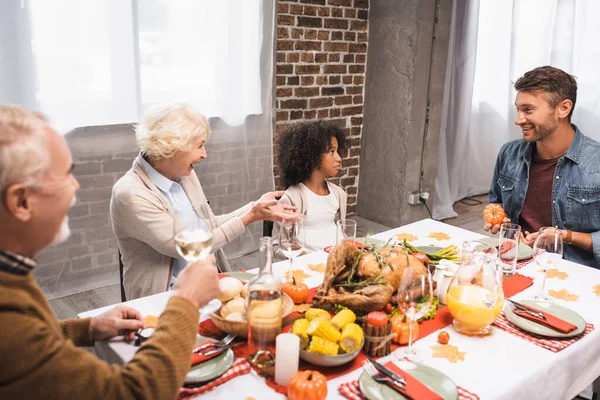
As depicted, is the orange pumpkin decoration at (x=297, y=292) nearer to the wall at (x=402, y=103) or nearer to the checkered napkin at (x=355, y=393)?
the checkered napkin at (x=355, y=393)

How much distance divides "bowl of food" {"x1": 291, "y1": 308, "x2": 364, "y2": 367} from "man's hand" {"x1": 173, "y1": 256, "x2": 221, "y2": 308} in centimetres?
24

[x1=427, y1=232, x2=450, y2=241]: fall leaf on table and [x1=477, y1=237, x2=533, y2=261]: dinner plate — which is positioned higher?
[x1=477, y1=237, x2=533, y2=261]: dinner plate

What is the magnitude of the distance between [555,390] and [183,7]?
287 cm

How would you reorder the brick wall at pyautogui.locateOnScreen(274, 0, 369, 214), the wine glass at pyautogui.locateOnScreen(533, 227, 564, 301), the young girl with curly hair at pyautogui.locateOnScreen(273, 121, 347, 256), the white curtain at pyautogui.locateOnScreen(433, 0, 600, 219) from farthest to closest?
the white curtain at pyautogui.locateOnScreen(433, 0, 600, 219)
the brick wall at pyautogui.locateOnScreen(274, 0, 369, 214)
the young girl with curly hair at pyautogui.locateOnScreen(273, 121, 347, 256)
the wine glass at pyautogui.locateOnScreen(533, 227, 564, 301)

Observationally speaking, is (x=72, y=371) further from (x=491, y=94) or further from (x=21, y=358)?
(x=491, y=94)

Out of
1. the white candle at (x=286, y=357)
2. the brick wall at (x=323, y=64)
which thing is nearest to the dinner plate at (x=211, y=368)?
the white candle at (x=286, y=357)

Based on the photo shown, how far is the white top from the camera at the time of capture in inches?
98.3

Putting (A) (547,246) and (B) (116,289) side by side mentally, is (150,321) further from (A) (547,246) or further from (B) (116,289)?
(B) (116,289)

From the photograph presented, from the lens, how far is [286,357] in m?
1.12

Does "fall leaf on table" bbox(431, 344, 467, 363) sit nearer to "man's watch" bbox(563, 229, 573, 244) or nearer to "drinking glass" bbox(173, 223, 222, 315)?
"drinking glass" bbox(173, 223, 222, 315)

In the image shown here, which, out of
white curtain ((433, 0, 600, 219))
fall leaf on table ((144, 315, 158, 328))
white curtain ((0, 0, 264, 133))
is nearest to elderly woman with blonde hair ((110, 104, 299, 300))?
fall leaf on table ((144, 315, 158, 328))

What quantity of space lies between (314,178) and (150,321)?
54.1 inches

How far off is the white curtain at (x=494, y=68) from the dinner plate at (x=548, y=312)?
10.7ft

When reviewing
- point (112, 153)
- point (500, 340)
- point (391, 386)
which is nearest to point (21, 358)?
point (391, 386)
